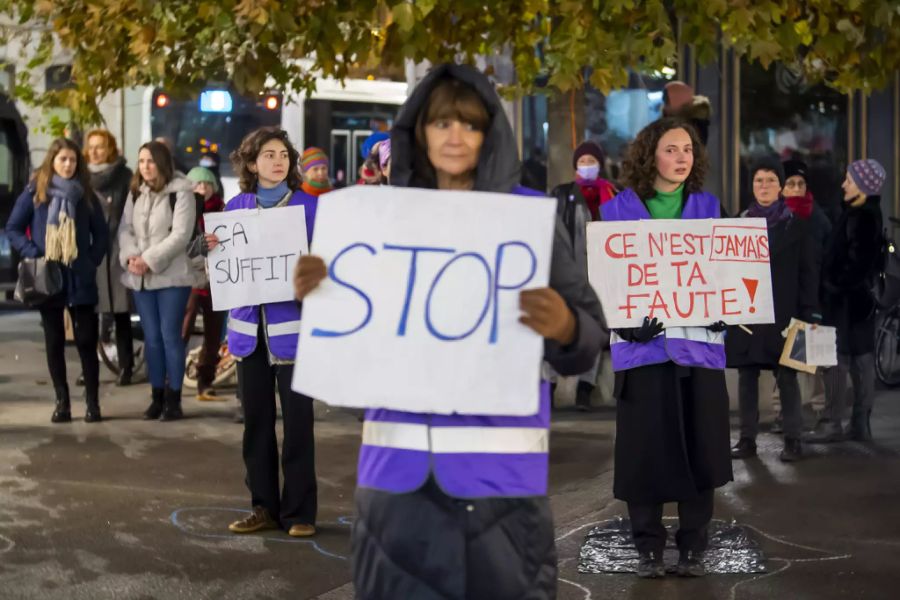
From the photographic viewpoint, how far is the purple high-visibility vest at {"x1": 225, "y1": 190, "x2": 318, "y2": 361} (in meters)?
7.38

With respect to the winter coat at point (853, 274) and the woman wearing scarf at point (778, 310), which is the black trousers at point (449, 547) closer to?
the woman wearing scarf at point (778, 310)

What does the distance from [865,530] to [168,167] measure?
597 cm

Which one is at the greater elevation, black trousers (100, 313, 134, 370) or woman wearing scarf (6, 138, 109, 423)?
woman wearing scarf (6, 138, 109, 423)

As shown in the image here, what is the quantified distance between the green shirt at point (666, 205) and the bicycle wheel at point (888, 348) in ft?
23.0

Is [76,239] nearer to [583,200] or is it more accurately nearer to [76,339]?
[76,339]

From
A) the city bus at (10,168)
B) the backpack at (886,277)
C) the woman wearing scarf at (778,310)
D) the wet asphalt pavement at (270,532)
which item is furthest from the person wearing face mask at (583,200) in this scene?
the city bus at (10,168)

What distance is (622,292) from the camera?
264 inches

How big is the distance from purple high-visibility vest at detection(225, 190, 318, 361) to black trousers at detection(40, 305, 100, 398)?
13.8 feet

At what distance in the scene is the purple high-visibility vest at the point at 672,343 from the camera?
660 cm

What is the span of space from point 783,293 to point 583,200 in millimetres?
2236

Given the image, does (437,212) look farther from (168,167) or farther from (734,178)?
(734,178)

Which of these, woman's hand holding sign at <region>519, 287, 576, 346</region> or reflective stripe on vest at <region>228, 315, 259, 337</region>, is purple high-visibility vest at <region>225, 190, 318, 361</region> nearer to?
reflective stripe on vest at <region>228, 315, 259, 337</region>

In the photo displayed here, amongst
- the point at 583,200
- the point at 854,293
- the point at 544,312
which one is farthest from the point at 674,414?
the point at 583,200

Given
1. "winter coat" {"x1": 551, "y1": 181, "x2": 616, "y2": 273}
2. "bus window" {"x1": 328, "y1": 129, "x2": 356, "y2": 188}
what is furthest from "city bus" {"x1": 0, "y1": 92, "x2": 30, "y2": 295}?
"winter coat" {"x1": 551, "y1": 181, "x2": 616, "y2": 273}
